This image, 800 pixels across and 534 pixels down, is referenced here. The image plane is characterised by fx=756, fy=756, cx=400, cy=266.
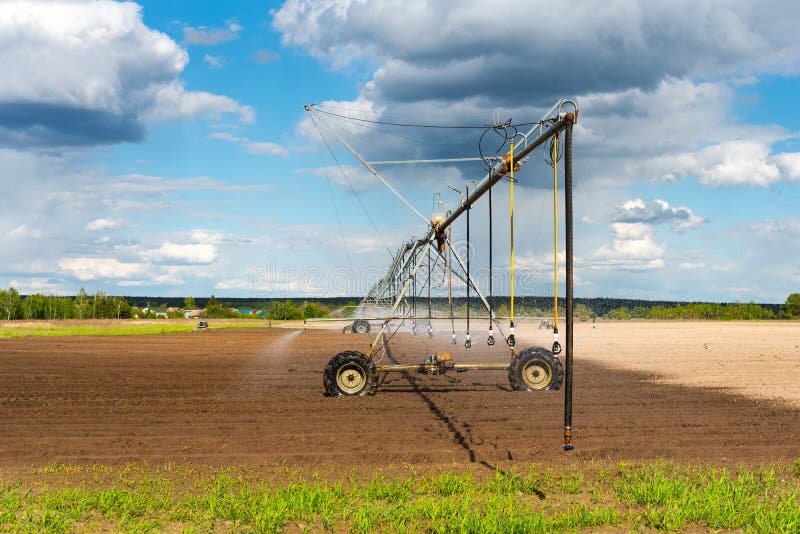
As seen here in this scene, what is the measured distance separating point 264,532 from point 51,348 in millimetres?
38507

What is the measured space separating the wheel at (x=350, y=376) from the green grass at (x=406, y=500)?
797 centimetres

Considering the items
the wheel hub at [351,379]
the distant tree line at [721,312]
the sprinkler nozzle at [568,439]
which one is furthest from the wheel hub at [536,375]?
the distant tree line at [721,312]

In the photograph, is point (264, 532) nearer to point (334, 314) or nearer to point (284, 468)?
point (284, 468)

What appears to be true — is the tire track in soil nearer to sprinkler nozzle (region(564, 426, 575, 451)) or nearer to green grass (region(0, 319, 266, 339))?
sprinkler nozzle (region(564, 426, 575, 451))

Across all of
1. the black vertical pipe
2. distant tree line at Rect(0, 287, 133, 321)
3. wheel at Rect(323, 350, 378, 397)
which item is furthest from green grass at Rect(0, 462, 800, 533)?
distant tree line at Rect(0, 287, 133, 321)

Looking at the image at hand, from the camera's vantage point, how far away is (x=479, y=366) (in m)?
18.9

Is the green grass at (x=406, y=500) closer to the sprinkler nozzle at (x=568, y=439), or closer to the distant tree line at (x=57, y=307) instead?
the sprinkler nozzle at (x=568, y=439)

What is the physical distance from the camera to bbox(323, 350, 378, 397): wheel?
18.6 meters

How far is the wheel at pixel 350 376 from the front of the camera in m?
18.6

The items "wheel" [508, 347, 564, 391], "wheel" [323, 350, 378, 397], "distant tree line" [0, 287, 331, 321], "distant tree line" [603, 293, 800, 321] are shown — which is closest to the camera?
"wheel" [323, 350, 378, 397]

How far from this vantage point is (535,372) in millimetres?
19531

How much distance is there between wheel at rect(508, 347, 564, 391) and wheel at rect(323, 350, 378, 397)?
361cm

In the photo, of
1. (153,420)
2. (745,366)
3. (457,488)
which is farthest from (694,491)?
(745,366)

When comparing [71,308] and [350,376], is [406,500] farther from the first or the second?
[71,308]
